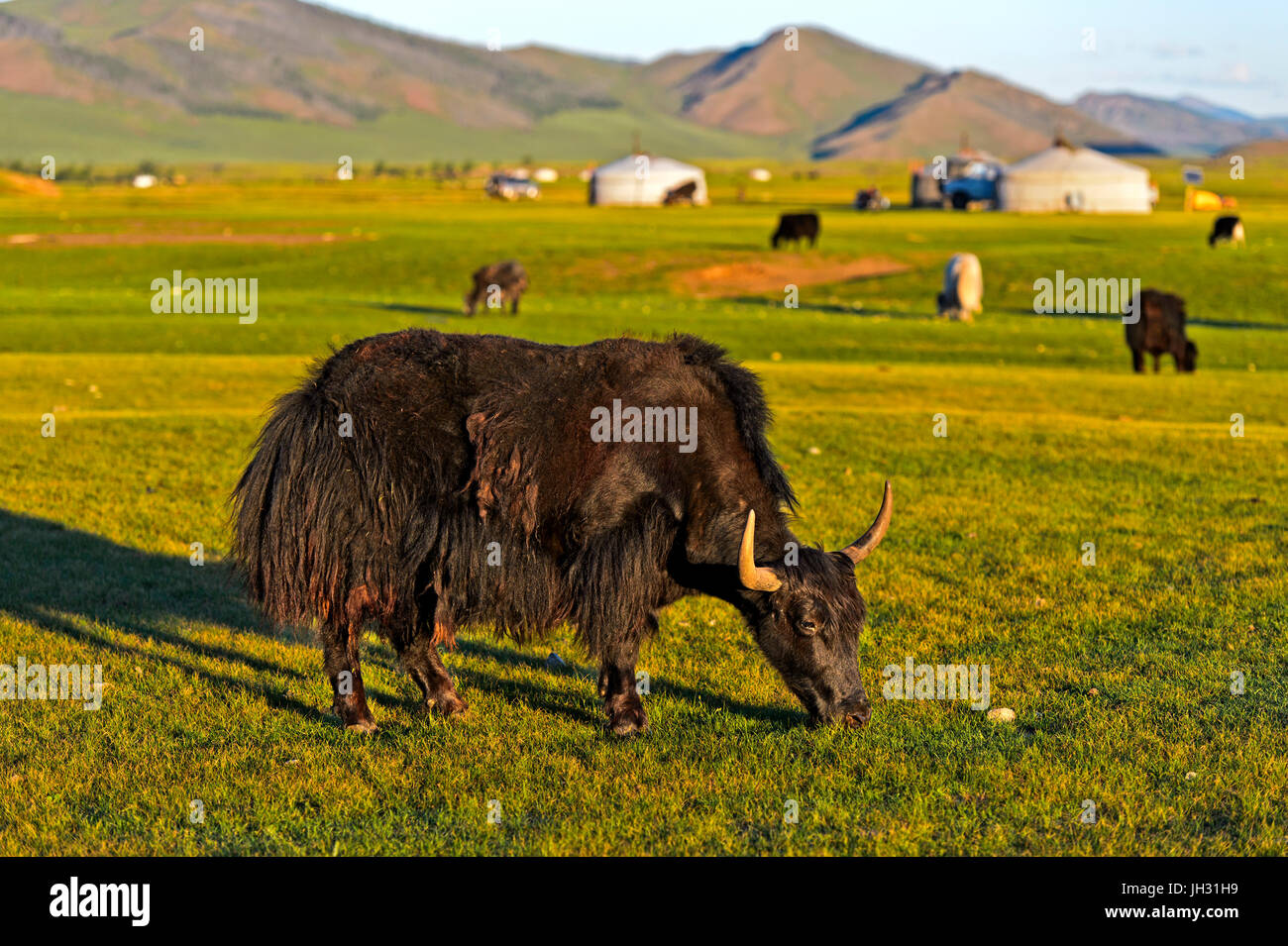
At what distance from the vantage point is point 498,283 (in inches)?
1439

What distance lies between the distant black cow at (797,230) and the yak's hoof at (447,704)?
48305 mm

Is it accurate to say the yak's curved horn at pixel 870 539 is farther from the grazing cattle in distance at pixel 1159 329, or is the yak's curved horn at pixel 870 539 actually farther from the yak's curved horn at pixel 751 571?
the grazing cattle in distance at pixel 1159 329

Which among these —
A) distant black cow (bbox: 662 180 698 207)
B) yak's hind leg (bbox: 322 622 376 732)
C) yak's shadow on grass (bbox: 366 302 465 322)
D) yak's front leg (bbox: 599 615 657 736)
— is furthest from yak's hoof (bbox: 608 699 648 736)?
distant black cow (bbox: 662 180 698 207)

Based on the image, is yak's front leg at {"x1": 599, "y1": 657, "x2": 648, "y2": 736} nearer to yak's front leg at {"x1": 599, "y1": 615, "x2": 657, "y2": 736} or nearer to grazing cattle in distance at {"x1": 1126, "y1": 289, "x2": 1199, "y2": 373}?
yak's front leg at {"x1": 599, "y1": 615, "x2": 657, "y2": 736}

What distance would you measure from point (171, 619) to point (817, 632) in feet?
15.5

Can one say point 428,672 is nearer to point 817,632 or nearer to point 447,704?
point 447,704

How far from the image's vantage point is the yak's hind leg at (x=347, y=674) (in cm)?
722

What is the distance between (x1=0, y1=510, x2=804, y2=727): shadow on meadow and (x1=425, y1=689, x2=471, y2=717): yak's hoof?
177 mm

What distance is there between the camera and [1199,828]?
587 centimetres

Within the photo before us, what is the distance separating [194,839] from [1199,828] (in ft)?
14.4

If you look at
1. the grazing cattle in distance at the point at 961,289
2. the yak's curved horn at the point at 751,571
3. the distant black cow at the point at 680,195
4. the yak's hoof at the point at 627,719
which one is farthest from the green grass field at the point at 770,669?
the distant black cow at the point at 680,195
